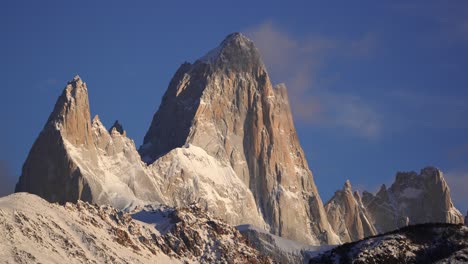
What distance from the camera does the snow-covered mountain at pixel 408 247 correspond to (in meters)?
184

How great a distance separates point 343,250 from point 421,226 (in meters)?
12.7

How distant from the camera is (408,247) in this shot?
186 m

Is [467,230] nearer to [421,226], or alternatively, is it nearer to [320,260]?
[421,226]

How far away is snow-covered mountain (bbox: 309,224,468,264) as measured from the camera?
184m

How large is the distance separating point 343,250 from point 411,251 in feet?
30.2

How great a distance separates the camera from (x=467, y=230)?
189 meters

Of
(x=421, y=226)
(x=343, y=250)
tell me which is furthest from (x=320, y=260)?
(x=421, y=226)

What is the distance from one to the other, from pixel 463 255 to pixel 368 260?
15.2m

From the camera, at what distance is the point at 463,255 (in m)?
172

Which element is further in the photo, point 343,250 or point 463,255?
point 343,250

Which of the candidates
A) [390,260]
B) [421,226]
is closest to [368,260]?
[390,260]

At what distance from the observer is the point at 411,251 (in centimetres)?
18525

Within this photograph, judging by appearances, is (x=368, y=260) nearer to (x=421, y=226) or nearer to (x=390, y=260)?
(x=390, y=260)

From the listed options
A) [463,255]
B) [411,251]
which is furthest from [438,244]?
[463,255]
